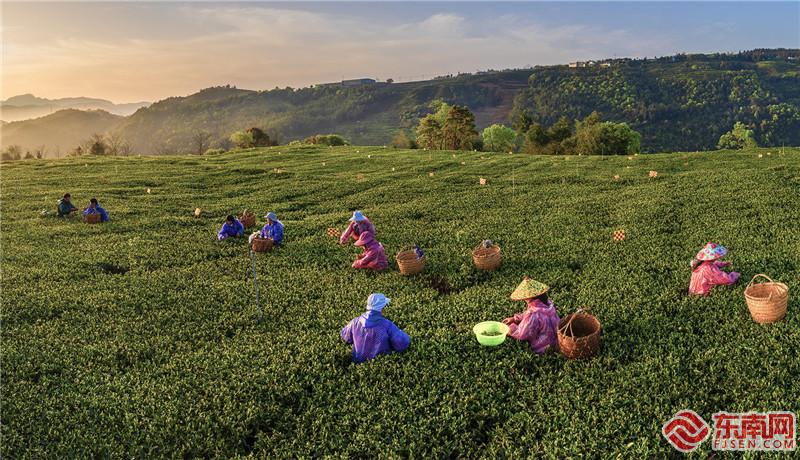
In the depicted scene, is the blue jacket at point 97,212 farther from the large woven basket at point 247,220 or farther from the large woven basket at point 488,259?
the large woven basket at point 488,259

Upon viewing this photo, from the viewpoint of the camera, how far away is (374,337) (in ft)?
32.5

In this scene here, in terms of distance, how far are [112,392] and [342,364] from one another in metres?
4.63

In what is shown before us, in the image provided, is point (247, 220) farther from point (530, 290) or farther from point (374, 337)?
point (530, 290)

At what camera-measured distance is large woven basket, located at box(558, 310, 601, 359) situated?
30.3ft

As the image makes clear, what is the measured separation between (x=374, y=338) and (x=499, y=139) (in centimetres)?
10103

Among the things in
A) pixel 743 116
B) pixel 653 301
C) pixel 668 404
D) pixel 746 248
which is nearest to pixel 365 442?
pixel 668 404

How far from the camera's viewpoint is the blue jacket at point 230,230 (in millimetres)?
20125

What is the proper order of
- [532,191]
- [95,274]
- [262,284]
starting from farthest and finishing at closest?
[532,191] < [95,274] < [262,284]

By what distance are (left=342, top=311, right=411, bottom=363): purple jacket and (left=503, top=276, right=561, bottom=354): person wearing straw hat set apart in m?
2.68

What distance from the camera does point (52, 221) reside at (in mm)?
23578

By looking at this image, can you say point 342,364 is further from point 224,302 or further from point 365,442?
point 224,302

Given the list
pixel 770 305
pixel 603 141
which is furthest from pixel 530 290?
pixel 603 141

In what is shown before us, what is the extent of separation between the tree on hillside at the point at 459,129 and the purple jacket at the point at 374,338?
74146 millimetres
